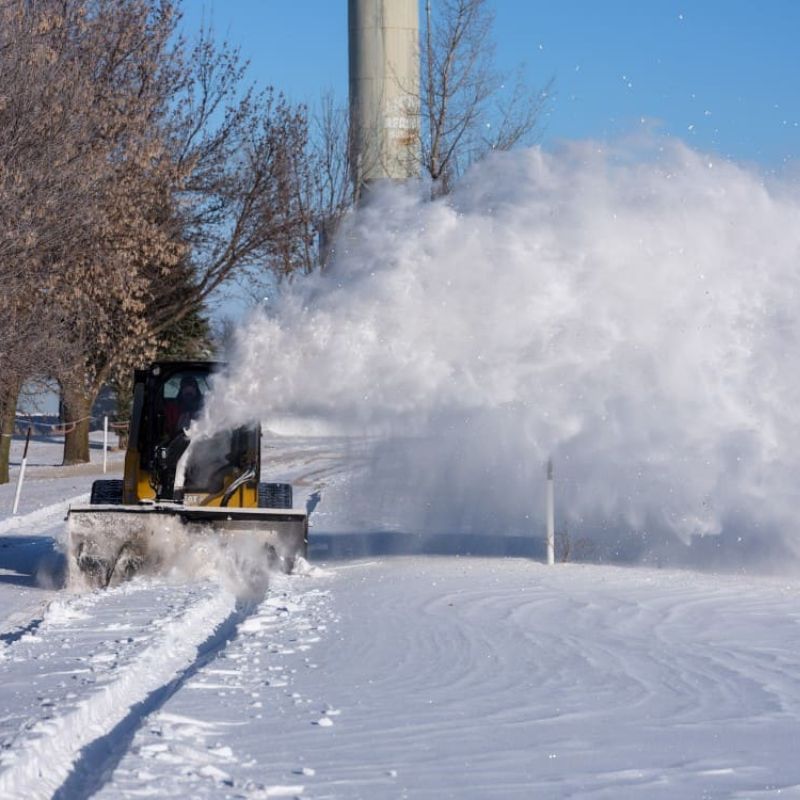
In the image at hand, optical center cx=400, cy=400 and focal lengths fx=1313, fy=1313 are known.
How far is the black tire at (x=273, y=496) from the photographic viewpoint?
14361mm

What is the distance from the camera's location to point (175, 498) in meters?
13.3

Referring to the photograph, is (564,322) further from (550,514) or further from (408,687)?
(408,687)

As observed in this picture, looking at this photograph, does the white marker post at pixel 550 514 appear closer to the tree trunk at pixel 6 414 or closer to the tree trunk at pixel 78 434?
the tree trunk at pixel 6 414

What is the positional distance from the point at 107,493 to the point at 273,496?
1.81 m

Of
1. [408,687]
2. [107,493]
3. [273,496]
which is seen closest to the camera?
[408,687]

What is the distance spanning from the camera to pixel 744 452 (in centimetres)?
1296

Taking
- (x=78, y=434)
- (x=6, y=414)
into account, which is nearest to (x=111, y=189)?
(x=6, y=414)

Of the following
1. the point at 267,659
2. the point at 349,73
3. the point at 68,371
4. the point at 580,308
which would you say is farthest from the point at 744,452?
the point at 349,73

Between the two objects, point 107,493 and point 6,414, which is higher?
point 6,414

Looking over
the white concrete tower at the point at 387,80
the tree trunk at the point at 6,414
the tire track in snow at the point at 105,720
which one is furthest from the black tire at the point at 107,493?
the white concrete tower at the point at 387,80

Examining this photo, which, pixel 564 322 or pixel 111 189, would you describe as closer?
pixel 564 322

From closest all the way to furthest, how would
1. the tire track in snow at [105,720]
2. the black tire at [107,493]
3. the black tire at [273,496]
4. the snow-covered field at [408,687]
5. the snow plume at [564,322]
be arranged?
the tire track in snow at [105,720], the snow-covered field at [408,687], the snow plume at [564,322], the black tire at [107,493], the black tire at [273,496]

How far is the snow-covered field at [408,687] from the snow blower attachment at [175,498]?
38 cm

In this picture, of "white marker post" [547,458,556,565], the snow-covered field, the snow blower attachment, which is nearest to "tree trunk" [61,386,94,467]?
the snow blower attachment
